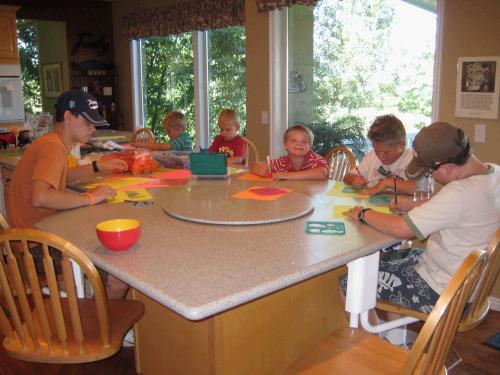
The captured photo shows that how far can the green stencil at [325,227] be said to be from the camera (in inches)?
62.9

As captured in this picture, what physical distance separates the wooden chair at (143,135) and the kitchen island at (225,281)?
2.57m

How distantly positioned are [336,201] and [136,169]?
1.19 meters

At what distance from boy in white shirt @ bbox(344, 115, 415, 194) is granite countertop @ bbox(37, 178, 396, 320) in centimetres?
40

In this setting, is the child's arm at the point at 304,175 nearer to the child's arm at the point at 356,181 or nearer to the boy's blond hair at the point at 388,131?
the child's arm at the point at 356,181

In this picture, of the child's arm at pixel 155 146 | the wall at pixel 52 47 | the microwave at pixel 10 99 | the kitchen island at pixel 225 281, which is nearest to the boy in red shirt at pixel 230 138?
the child's arm at pixel 155 146

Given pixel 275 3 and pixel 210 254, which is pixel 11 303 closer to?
pixel 210 254

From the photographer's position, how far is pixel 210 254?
4.63 feet

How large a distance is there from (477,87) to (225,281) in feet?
7.25

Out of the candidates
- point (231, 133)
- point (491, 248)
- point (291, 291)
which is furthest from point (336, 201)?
point (231, 133)

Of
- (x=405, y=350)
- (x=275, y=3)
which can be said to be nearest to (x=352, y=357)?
(x=405, y=350)

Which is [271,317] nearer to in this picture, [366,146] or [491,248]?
[491,248]

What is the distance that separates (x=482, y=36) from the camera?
8.92 feet

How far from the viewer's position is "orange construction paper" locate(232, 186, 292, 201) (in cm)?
204

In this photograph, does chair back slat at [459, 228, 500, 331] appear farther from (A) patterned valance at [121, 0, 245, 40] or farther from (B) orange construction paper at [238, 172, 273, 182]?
(A) patterned valance at [121, 0, 245, 40]
